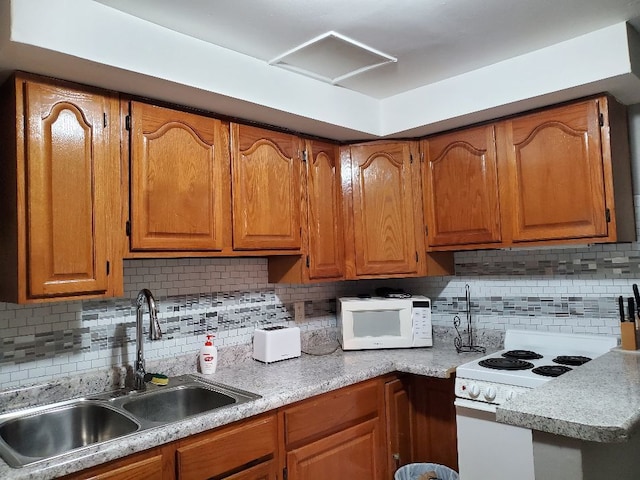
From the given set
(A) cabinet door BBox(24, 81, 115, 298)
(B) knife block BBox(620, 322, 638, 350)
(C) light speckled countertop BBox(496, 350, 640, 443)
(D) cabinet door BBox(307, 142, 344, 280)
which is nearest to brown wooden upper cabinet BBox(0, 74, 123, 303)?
A: (A) cabinet door BBox(24, 81, 115, 298)

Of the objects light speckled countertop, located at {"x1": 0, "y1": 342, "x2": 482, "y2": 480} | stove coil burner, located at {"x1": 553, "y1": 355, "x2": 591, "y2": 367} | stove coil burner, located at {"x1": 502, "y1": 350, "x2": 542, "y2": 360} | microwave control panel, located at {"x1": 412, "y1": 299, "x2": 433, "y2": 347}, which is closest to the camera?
light speckled countertop, located at {"x1": 0, "y1": 342, "x2": 482, "y2": 480}

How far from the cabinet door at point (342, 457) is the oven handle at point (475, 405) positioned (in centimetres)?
42

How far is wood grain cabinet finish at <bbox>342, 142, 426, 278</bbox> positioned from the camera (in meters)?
2.64

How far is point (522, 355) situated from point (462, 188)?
901 millimetres

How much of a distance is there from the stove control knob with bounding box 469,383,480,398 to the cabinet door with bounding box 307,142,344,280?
905 mm

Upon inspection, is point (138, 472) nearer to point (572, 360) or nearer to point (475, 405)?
point (475, 405)

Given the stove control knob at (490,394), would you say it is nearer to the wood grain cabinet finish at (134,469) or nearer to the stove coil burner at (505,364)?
the stove coil burner at (505,364)

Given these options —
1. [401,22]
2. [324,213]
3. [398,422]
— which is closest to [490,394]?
[398,422]

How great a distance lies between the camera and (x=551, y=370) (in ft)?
6.49

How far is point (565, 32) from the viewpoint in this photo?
1.90 m

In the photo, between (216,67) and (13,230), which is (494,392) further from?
(13,230)

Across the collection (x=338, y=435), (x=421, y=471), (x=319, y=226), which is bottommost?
(x=421, y=471)

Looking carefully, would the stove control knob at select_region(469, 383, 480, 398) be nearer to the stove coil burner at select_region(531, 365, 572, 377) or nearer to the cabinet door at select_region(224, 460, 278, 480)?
the stove coil burner at select_region(531, 365, 572, 377)


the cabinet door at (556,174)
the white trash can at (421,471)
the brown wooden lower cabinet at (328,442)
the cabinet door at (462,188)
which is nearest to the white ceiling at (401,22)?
the cabinet door at (556,174)
